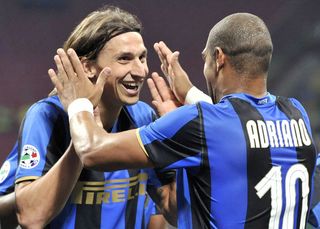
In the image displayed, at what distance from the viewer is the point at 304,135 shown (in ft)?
8.54

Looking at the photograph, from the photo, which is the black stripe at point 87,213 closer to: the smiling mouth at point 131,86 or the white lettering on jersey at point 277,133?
the smiling mouth at point 131,86

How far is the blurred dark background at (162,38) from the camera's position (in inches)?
236

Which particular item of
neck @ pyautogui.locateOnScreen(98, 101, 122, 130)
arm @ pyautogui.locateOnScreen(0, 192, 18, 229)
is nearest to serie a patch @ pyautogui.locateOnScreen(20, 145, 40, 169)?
arm @ pyautogui.locateOnScreen(0, 192, 18, 229)

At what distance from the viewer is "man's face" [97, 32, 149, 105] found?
286cm

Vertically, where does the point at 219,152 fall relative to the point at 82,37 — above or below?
below

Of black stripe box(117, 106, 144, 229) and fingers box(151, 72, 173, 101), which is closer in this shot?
black stripe box(117, 106, 144, 229)

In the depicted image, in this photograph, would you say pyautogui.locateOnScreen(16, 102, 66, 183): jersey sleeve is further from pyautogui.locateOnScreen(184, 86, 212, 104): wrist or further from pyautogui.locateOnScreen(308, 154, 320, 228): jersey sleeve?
pyautogui.locateOnScreen(308, 154, 320, 228): jersey sleeve

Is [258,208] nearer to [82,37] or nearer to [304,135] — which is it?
[304,135]

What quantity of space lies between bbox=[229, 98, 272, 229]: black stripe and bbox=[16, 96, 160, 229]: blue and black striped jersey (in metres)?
0.55

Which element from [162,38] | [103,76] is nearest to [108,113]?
[103,76]

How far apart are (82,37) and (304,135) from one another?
918mm

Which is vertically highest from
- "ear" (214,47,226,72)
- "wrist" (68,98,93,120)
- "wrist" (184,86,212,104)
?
"ear" (214,47,226,72)

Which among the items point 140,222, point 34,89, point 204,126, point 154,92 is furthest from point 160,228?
point 34,89

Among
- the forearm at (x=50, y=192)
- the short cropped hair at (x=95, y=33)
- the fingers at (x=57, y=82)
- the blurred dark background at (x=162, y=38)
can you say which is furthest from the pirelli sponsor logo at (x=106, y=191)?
the blurred dark background at (x=162, y=38)
